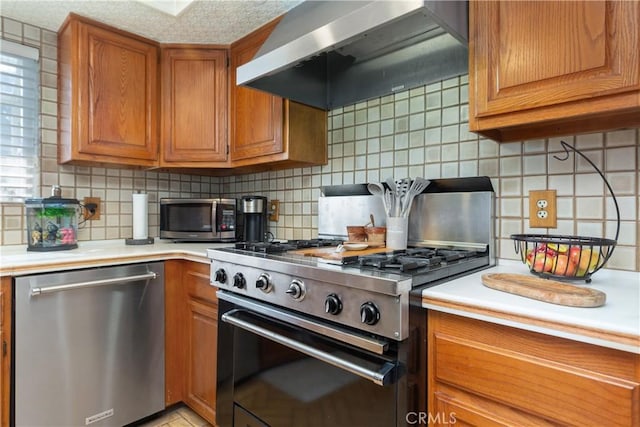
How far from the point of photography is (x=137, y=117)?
198cm

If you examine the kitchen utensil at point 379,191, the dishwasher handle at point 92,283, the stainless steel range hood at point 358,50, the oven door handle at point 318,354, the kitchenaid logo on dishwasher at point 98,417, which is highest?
the stainless steel range hood at point 358,50

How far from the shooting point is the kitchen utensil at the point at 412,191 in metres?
1.45

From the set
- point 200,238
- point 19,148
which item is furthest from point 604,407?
point 19,148

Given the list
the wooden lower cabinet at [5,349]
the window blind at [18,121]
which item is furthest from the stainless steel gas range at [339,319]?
the window blind at [18,121]

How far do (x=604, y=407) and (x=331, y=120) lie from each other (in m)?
1.61

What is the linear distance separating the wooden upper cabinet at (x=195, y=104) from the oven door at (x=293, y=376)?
0.97 meters

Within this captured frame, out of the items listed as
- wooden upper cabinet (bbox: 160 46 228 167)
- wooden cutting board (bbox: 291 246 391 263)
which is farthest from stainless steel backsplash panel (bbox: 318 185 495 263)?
wooden upper cabinet (bbox: 160 46 228 167)

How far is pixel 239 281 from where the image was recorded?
135 centimetres

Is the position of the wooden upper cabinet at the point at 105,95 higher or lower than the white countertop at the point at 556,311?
higher

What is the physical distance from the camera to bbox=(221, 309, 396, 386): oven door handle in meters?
0.88

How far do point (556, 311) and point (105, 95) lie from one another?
2.16 metres

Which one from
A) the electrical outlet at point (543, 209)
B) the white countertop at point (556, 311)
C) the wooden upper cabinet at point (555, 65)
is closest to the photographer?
the white countertop at point (556, 311)

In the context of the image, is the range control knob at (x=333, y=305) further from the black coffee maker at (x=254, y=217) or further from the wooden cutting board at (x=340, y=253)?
the black coffee maker at (x=254, y=217)

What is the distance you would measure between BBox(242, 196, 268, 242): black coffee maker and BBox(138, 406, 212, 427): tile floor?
0.96m
